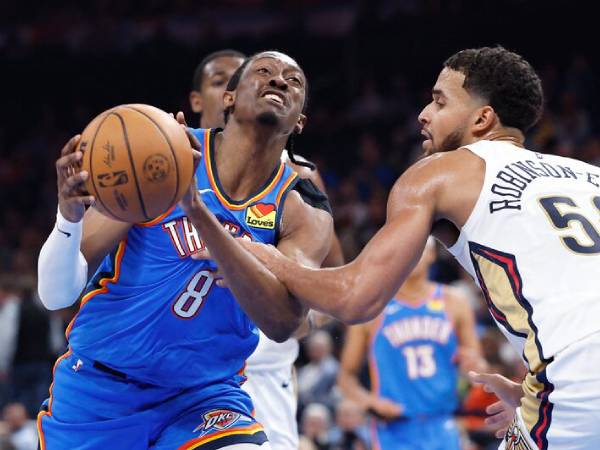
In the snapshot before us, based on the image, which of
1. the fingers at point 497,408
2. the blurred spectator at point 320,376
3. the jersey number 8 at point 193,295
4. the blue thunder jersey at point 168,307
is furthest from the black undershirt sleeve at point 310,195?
the blurred spectator at point 320,376

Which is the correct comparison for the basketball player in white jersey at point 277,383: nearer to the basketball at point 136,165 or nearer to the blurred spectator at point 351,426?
the basketball at point 136,165

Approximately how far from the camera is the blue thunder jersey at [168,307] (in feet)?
12.2

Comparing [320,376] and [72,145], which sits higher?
[72,145]

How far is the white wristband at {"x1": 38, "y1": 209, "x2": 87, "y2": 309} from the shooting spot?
11.4 feet

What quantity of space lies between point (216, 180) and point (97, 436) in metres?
1.12

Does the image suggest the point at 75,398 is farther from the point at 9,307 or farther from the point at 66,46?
the point at 66,46

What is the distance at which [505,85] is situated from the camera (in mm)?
3523

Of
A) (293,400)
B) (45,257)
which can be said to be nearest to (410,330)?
(293,400)

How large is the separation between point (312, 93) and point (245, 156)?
40.0 feet

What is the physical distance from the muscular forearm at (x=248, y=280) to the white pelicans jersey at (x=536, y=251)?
666mm

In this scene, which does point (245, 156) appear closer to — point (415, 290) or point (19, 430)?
point (415, 290)

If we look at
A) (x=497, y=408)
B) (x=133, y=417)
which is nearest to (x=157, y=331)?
(x=133, y=417)

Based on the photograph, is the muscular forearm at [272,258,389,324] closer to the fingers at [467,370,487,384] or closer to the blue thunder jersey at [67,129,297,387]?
the blue thunder jersey at [67,129,297,387]

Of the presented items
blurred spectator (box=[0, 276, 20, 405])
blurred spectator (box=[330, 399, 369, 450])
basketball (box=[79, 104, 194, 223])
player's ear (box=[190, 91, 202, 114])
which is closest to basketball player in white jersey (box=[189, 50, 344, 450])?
player's ear (box=[190, 91, 202, 114])
